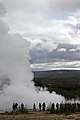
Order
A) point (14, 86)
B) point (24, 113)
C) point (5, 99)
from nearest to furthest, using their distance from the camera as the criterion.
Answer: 1. point (24, 113)
2. point (5, 99)
3. point (14, 86)

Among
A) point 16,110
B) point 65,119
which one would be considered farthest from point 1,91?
point 65,119

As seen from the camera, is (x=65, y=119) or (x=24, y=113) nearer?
(x=65, y=119)

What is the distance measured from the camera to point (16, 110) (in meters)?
39.4

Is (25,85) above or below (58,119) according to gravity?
above

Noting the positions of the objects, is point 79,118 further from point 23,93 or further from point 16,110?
point 23,93

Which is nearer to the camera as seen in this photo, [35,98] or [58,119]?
[58,119]

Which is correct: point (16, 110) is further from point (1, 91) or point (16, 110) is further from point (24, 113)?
point (1, 91)

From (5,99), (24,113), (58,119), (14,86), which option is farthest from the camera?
(14,86)

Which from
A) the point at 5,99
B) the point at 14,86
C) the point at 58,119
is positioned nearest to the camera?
the point at 58,119

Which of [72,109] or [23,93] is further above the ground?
[23,93]

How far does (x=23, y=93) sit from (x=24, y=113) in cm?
1311

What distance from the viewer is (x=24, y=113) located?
1486 inches

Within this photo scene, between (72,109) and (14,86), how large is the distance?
1640 cm

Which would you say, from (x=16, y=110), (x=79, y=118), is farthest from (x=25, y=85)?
(x=79, y=118)
